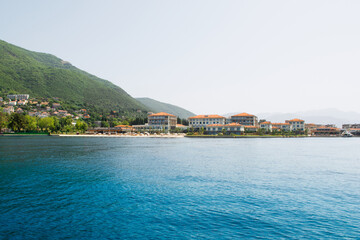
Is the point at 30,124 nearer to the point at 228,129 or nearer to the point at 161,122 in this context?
the point at 161,122

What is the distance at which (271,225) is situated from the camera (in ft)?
45.0

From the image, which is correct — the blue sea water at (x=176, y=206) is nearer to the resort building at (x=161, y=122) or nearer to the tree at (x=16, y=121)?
the tree at (x=16, y=121)

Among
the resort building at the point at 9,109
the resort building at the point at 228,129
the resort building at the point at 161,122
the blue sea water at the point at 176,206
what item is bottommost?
the blue sea water at the point at 176,206

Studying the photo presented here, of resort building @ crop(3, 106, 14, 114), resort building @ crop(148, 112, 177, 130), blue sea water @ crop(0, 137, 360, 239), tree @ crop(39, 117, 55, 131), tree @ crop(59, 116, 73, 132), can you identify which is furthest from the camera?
resort building @ crop(148, 112, 177, 130)

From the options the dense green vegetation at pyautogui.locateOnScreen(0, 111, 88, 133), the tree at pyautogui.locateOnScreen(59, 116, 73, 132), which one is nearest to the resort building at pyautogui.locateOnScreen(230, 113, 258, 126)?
the dense green vegetation at pyautogui.locateOnScreen(0, 111, 88, 133)

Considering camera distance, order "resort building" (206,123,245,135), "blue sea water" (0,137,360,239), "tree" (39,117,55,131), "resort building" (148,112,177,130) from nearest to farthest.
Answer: "blue sea water" (0,137,360,239)
"tree" (39,117,55,131)
"resort building" (206,123,245,135)
"resort building" (148,112,177,130)

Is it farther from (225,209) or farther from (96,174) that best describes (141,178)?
(225,209)

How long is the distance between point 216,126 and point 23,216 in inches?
6145

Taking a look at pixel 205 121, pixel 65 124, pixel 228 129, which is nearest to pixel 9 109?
pixel 65 124

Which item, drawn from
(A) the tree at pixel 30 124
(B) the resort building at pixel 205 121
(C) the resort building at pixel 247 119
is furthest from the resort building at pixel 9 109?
(C) the resort building at pixel 247 119

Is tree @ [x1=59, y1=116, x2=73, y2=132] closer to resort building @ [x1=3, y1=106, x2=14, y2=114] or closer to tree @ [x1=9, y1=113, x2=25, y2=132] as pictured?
tree @ [x1=9, y1=113, x2=25, y2=132]

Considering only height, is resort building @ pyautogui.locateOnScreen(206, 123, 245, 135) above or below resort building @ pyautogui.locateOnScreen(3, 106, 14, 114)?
below

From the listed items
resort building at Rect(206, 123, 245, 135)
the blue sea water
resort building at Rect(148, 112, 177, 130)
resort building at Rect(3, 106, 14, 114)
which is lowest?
the blue sea water

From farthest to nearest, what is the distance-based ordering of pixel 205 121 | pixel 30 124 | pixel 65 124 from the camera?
1. pixel 205 121
2. pixel 65 124
3. pixel 30 124
